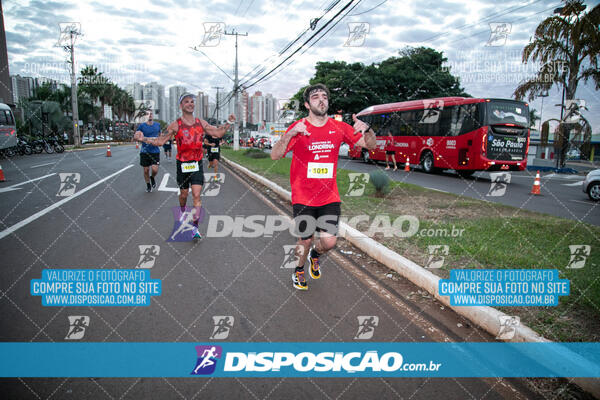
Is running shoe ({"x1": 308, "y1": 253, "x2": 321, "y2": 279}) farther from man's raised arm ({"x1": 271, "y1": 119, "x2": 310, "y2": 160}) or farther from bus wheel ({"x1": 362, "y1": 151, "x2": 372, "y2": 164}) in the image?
bus wheel ({"x1": 362, "y1": 151, "x2": 372, "y2": 164})

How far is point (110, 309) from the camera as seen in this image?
3459 mm

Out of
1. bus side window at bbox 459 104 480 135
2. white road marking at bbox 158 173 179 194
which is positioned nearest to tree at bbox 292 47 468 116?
bus side window at bbox 459 104 480 135

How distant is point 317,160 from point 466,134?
1455cm

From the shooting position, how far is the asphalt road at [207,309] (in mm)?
2438

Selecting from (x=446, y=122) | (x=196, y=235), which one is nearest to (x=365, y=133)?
(x=196, y=235)

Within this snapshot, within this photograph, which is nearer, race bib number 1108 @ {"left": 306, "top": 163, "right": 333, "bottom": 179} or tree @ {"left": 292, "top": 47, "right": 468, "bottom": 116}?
race bib number 1108 @ {"left": 306, "top": 163, "right": 333, "bottom": 179}

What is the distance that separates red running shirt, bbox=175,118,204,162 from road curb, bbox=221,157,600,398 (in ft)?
8.55

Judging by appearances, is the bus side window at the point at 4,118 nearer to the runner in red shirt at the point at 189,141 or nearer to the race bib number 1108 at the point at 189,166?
the runner in red shirt at the point at 189,141

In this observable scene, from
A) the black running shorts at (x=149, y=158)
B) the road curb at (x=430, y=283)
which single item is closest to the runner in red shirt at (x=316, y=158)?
the road curb at (x=430, y=283)

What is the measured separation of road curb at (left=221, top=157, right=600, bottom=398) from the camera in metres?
2.88

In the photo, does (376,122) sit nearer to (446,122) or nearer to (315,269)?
(446,122)

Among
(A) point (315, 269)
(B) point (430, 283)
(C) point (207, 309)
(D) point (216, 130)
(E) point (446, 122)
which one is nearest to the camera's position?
(C) point (207, 309)

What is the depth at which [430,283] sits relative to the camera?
3.96 meters

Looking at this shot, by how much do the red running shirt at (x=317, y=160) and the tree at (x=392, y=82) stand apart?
109ft
